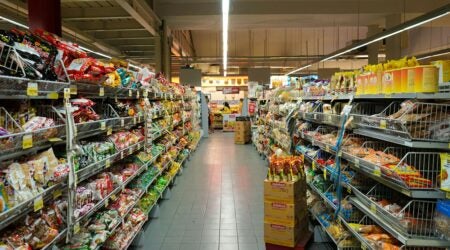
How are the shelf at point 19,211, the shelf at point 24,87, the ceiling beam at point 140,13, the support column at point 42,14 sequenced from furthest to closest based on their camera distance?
the ceiling beam at point 140,13, the support column at point 42,14, the shelf at point 24,87, the shelf at point 19,211

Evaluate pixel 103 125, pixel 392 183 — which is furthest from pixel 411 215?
pixel 103 125

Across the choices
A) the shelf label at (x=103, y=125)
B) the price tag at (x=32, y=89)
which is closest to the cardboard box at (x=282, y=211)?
the shelf label at (x=103, y=125)

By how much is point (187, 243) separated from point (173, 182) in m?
3.01

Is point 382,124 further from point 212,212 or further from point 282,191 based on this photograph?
point 212,212

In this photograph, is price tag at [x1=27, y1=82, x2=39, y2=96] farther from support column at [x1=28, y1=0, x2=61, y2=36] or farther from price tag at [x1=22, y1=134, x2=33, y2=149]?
support column at [x1=28, y1=0, x2=61, y2=36]

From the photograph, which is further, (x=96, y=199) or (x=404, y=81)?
(x=96, y=199)

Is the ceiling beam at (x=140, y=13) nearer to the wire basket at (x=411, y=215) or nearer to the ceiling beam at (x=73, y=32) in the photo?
the ceiling beam at (x=73, y=32)

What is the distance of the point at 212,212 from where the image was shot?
17.5ft

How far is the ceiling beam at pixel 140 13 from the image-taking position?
685 centimetres

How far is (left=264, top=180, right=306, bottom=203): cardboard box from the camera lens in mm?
3621

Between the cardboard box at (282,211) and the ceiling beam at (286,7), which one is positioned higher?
the ceiling beam at (286,7)

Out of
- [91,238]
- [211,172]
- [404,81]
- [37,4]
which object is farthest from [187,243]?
[211,172]

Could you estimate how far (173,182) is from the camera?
23.3 feet

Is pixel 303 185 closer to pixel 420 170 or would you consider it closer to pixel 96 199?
pixel 420 170
